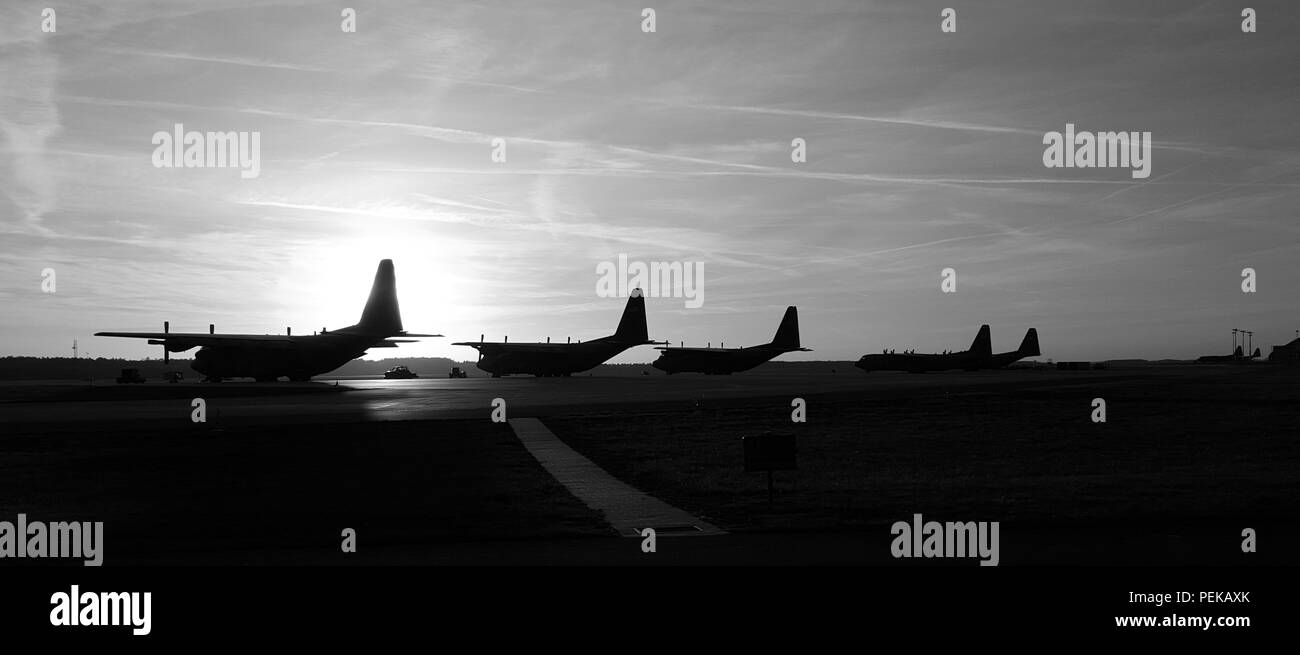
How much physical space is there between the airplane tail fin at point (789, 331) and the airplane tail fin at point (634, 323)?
17.4m

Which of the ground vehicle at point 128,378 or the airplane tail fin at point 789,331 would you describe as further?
the airplane tail fin at point 789,331

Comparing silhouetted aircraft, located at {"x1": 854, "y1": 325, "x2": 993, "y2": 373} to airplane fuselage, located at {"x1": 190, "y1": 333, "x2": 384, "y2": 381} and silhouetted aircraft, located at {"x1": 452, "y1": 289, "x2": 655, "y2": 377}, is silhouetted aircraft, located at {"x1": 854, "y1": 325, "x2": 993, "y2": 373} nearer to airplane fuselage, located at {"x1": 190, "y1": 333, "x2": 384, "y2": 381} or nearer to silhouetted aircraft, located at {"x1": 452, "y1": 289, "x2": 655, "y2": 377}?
silhouetted aircraft, located at {"x1": 452, "y1": 289, "x2": 655, "y2": 377}

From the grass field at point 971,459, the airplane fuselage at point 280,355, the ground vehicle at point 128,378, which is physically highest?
the airplane fuselage at point 280,355

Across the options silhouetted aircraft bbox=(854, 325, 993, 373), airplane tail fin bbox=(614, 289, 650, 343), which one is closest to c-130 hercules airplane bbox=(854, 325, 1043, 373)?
silhouetted aircraft bbox=(854, 325, 993, 373)

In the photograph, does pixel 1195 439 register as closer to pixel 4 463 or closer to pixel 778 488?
pixel 778 488

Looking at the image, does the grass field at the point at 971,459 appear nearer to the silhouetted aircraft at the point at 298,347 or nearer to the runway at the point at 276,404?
the runway at the point at 276,404

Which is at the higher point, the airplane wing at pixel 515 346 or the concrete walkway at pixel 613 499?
the airplane wing at pixel 515 346

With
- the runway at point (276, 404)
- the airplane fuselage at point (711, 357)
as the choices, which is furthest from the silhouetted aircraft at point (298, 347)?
the airplane fuselage at point (711, 357)

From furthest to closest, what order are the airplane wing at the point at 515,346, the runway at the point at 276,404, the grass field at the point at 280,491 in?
the airplane wing at the point at 515,346
the runway at the point at 276,404
the grass field at the point at 280,491

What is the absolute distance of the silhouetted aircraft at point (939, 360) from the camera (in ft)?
374

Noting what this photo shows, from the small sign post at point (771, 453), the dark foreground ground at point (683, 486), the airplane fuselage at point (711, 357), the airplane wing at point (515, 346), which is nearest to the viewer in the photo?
the dark foreground ground at point (683, 486)
